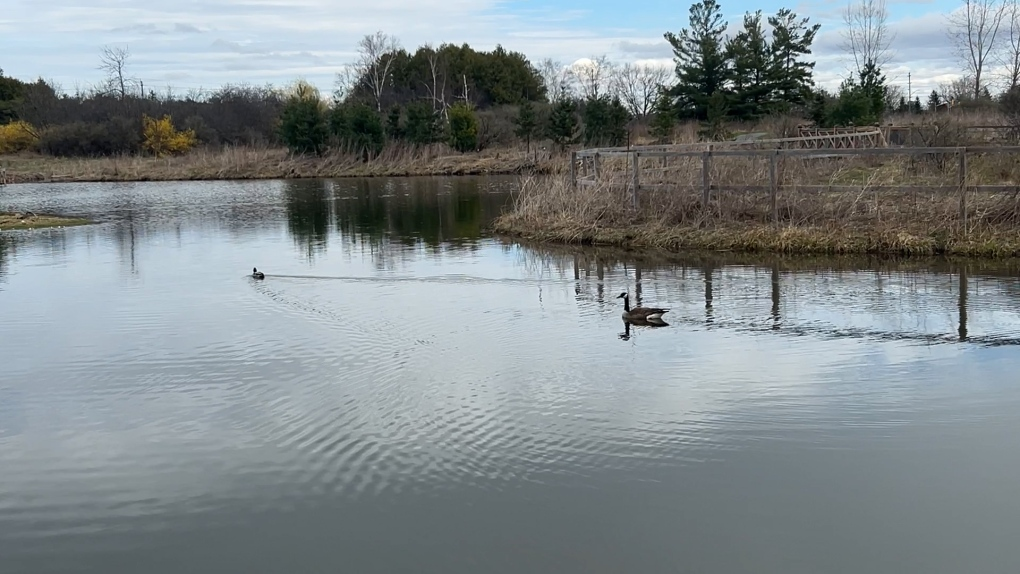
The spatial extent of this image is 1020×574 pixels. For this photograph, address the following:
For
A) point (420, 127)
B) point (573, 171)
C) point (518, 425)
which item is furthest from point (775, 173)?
point (420, 127)

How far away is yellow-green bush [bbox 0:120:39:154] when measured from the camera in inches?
2724

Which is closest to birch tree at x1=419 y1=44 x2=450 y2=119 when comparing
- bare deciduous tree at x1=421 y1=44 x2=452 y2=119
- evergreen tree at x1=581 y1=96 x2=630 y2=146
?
bare deciduous tree at x1=421 y1=44 x2=452 y2=119

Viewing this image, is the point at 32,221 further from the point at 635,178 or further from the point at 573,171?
the point at 635,178

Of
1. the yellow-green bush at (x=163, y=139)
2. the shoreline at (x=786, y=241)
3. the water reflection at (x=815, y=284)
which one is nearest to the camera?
the water reflection at (x=815, y=284)

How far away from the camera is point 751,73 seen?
160ft

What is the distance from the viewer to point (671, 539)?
5559mm

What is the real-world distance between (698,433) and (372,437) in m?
2.45

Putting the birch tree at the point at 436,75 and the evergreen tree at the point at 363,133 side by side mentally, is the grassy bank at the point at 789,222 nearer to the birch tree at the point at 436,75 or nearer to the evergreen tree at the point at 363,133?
the evergreen tree at the point at 363,133

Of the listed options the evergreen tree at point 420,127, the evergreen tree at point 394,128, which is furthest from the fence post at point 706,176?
the evergreen tree at point 394,128

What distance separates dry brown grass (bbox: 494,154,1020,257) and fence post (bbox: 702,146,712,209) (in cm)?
18

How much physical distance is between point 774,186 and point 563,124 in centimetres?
3574

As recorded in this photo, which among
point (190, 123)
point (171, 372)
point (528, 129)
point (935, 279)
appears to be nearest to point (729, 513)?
point (171, 372)

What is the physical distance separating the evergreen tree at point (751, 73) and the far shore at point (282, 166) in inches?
412

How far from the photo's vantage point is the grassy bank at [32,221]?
24969mm
